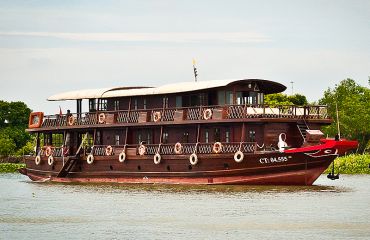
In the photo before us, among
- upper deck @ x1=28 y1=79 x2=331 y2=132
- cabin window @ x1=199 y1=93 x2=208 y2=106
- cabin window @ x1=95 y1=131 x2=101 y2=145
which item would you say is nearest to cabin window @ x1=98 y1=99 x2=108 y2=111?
upper deck @ x1=28 y1=79 x2=331 y2=132

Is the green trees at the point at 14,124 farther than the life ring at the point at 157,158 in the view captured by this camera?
Yes

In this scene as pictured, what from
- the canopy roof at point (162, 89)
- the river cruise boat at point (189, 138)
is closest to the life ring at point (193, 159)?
the river cruise boat at point (189, 138)

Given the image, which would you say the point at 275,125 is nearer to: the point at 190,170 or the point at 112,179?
the point at 190,170

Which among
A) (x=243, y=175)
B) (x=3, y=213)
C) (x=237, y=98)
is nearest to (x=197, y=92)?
(x=237, y=98)

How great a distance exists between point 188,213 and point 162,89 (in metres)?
14.0

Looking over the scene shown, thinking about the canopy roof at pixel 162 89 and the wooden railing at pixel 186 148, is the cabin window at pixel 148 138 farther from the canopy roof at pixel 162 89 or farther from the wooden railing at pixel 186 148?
the canopy roof at pixel 162 89

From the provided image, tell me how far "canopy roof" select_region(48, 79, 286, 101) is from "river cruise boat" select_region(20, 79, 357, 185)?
5 centimetres

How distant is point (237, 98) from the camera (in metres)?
41.2

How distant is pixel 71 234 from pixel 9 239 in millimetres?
1594

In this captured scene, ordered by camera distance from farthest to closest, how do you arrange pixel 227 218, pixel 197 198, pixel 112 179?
pixel 112 179
pixel 197 198
pixel 227 218

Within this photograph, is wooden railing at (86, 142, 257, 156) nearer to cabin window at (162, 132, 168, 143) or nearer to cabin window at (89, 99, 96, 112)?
cabin window at (162, 132, 168, 143)

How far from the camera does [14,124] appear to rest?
90188 millimetres

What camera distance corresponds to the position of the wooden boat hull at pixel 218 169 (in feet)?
125

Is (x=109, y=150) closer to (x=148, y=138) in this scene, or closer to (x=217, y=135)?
(x=148, y=138)
